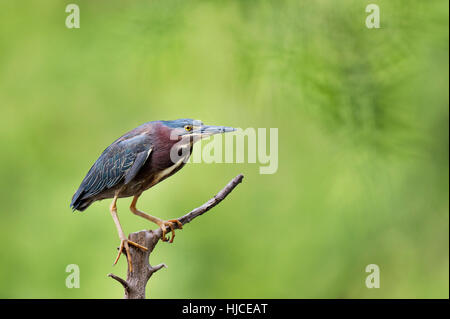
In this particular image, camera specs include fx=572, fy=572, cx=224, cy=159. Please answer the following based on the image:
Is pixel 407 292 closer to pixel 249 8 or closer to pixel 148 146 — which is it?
pixel 249 8

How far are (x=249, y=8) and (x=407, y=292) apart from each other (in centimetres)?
157

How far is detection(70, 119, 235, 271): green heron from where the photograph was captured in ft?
4.35

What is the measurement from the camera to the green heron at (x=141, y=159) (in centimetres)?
133

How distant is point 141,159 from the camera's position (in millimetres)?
1341

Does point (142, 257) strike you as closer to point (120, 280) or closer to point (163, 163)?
point (120, 280)

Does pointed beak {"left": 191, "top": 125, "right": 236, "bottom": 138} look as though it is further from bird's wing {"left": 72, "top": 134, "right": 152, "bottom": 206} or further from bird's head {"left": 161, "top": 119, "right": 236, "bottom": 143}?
bird's wing {"left": 72, "top": 134, "right": 152, "bottom": 206}

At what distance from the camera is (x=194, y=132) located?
1.30m

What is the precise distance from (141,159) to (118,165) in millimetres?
67

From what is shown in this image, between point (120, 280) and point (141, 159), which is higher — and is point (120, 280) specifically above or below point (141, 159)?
below

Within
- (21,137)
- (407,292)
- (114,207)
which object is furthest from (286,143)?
(114,207)

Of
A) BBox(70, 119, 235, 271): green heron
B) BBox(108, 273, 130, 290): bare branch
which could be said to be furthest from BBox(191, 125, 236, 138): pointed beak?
BBox(108, 273, 130, 290): bare branch

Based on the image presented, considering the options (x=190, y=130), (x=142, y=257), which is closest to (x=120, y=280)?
(x=142, y=257)

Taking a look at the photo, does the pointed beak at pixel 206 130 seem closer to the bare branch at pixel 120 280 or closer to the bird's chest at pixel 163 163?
the bird's chest at pixel 163 163

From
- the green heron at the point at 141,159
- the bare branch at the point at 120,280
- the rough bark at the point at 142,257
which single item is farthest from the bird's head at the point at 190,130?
the bare branch at the point at 120,280
